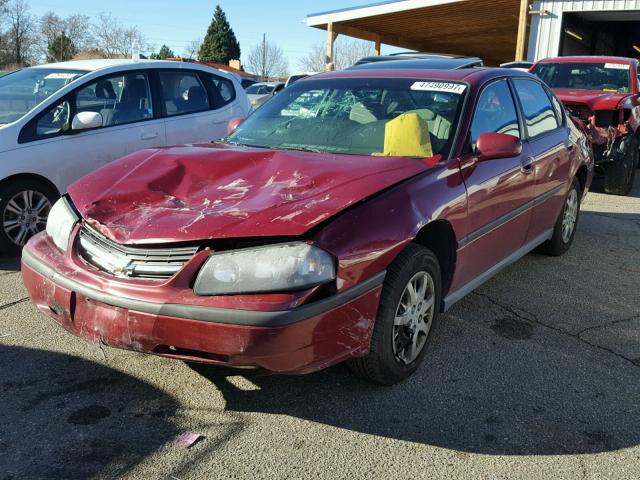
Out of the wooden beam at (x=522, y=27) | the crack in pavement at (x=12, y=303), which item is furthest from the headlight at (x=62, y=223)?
the wooden beam at (x=522, y=27)

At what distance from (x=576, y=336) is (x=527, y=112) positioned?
5.44ft

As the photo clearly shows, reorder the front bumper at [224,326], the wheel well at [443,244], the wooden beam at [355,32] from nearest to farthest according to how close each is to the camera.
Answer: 1. the front bumper at [224,326]
2. the wheel well at [443,244]
3. the wooden beam at [355,32]

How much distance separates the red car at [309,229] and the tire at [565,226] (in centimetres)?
113

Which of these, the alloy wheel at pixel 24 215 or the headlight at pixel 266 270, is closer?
the headlight at pixel 266 270

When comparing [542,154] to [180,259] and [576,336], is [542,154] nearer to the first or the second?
[576,336]

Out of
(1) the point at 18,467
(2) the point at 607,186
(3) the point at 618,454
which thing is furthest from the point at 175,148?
(2) the point at 607,186

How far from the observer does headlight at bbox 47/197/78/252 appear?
3.00 meters

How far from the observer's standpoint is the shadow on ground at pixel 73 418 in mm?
2385

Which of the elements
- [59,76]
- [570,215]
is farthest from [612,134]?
[59,76]

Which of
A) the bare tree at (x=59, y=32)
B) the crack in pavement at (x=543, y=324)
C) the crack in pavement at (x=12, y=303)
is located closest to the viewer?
the crack in pavement at (x=543, y=324)

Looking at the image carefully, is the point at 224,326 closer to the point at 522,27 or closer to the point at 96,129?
the point at 96,129

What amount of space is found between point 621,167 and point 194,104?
19.7 ft

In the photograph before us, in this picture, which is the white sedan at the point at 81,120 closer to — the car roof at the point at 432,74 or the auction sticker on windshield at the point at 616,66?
the car roof at the point at 432,74

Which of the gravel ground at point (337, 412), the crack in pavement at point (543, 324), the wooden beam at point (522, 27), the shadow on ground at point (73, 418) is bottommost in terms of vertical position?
the crack in pavement at point (543, 324)
